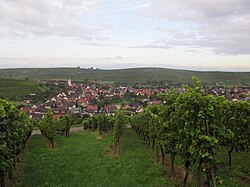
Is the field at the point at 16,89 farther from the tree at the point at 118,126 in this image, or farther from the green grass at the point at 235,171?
the green grass at the point at 235,171

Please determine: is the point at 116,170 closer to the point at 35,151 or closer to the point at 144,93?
the point at 35,151

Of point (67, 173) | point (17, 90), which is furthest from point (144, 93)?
point (67, 173)

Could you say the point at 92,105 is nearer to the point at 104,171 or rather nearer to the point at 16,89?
the point at 16,89

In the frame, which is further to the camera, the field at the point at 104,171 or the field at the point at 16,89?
the field at the point at 16,89

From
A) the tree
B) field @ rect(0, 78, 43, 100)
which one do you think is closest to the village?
field @ rect(0, 78, 43, 100)

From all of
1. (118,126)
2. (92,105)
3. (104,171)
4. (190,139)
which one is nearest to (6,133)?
(190,139)

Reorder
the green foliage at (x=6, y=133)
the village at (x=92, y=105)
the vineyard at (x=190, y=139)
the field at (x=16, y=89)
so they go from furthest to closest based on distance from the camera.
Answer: the field at (x=16, y=89), the village at (x=92, y=105), the green foliage at (x=6, y=133), the vineyard at (x=190, y=139)

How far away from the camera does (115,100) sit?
143125 mm

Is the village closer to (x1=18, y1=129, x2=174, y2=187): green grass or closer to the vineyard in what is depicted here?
(x1=18, y1=129, x2=174, y2=187): green grass

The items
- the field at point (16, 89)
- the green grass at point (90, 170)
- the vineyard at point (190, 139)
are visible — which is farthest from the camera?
the field at point (16, 89)

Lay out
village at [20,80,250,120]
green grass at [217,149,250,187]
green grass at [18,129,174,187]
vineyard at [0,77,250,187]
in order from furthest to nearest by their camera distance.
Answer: village at [20,80,250,120], green grass at [18,129,174,187], green grass at [217,149,250,187], vineyard at [0,77,250,187]

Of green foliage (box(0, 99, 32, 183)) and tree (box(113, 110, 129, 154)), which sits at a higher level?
green foliage (box(0, 99, 32, 183))

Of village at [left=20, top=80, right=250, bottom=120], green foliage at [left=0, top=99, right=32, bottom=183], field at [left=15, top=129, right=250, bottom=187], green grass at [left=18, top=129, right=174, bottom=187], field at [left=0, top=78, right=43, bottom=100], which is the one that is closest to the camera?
green foliage at [left=0, top=99, right=32, bottom=183]

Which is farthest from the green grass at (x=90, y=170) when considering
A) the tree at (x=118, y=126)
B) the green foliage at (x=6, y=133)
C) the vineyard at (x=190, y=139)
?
the green foliage at (x=6, y=133)
